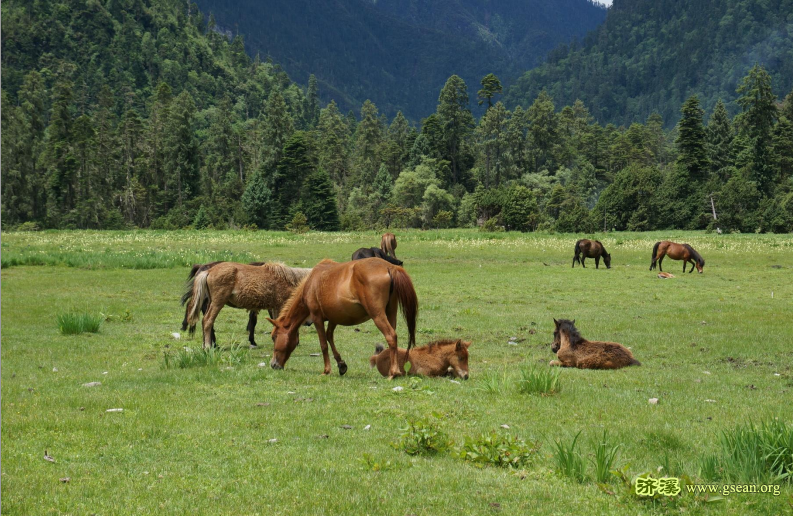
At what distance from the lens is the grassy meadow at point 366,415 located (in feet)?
17.5

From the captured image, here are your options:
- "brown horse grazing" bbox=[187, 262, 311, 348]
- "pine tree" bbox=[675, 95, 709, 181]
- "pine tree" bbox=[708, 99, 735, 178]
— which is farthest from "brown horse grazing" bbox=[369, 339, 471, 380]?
"pine tree" bbox=[708, 99, 735, 178]

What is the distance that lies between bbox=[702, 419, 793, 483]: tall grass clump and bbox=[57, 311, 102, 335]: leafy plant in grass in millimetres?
13892

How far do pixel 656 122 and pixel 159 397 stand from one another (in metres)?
162

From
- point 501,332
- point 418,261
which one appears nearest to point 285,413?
point 501,332

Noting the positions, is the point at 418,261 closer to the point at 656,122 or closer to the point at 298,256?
the point at 298,256

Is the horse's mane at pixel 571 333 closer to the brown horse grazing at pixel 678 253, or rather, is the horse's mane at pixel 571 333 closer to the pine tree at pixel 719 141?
the brown horse grazing at pixel 678 253

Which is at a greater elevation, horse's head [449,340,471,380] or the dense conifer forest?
the dense conifer forest

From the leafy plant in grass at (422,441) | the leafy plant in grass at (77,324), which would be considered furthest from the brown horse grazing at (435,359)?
the leafy plant in grass at (77,324)

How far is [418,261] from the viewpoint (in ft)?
123

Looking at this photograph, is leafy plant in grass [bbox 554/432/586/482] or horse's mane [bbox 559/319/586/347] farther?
horse's mane [bbox 559/319/586/347]

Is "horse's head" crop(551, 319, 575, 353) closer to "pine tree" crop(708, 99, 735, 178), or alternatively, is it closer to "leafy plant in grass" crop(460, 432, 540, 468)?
"leafy plant in grass" crop(460, 432, 540, 468)

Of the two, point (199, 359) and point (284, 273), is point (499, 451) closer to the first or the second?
point (199, 359)

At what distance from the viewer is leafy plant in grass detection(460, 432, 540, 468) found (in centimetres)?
617

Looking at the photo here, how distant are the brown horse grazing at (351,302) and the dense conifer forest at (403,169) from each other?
6347cm
